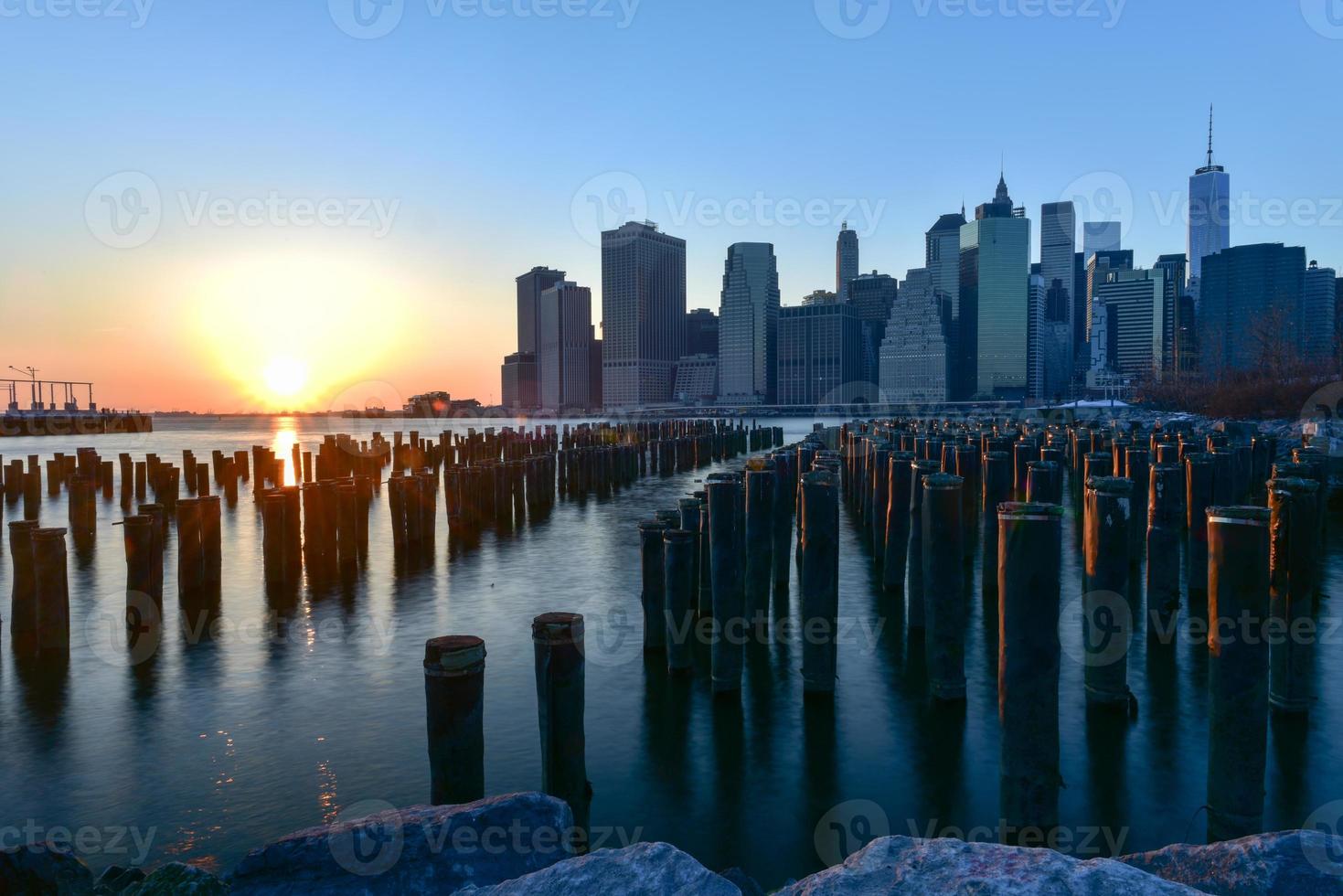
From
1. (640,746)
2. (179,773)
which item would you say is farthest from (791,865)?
(179,773)

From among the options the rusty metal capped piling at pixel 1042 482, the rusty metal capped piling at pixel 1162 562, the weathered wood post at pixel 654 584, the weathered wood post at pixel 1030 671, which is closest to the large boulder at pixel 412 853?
the weathered wood post at pixel 1030 671

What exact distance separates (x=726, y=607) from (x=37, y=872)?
694cm

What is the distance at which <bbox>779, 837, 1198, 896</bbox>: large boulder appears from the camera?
11.3 ft

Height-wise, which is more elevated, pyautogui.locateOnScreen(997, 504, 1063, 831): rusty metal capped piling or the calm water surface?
pyautogui.locateOnScreen(997, 504, 1063, 831): rusty metal capped piling

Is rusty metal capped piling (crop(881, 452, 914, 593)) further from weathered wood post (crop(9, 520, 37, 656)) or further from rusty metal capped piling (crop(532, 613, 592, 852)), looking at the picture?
weathered wood post (crop(9, 520, 37, 656))

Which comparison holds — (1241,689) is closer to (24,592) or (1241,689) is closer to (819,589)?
(819,589)

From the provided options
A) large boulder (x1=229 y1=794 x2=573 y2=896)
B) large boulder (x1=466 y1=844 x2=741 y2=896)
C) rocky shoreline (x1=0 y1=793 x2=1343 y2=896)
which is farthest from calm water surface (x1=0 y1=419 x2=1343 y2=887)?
large boulder (x1=466 y1=844 x2=741 y2=896)

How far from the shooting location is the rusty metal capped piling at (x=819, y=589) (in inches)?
400

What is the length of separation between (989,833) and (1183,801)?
2.12 m

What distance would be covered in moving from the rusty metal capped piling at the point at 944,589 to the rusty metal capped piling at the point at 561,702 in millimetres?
4834

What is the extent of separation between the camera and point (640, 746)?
9180 millimetres

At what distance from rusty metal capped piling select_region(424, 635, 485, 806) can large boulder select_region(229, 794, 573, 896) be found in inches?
39.7

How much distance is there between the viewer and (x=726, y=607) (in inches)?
395

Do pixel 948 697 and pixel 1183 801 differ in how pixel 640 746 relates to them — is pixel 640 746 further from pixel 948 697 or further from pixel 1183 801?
pixel 1183 801
